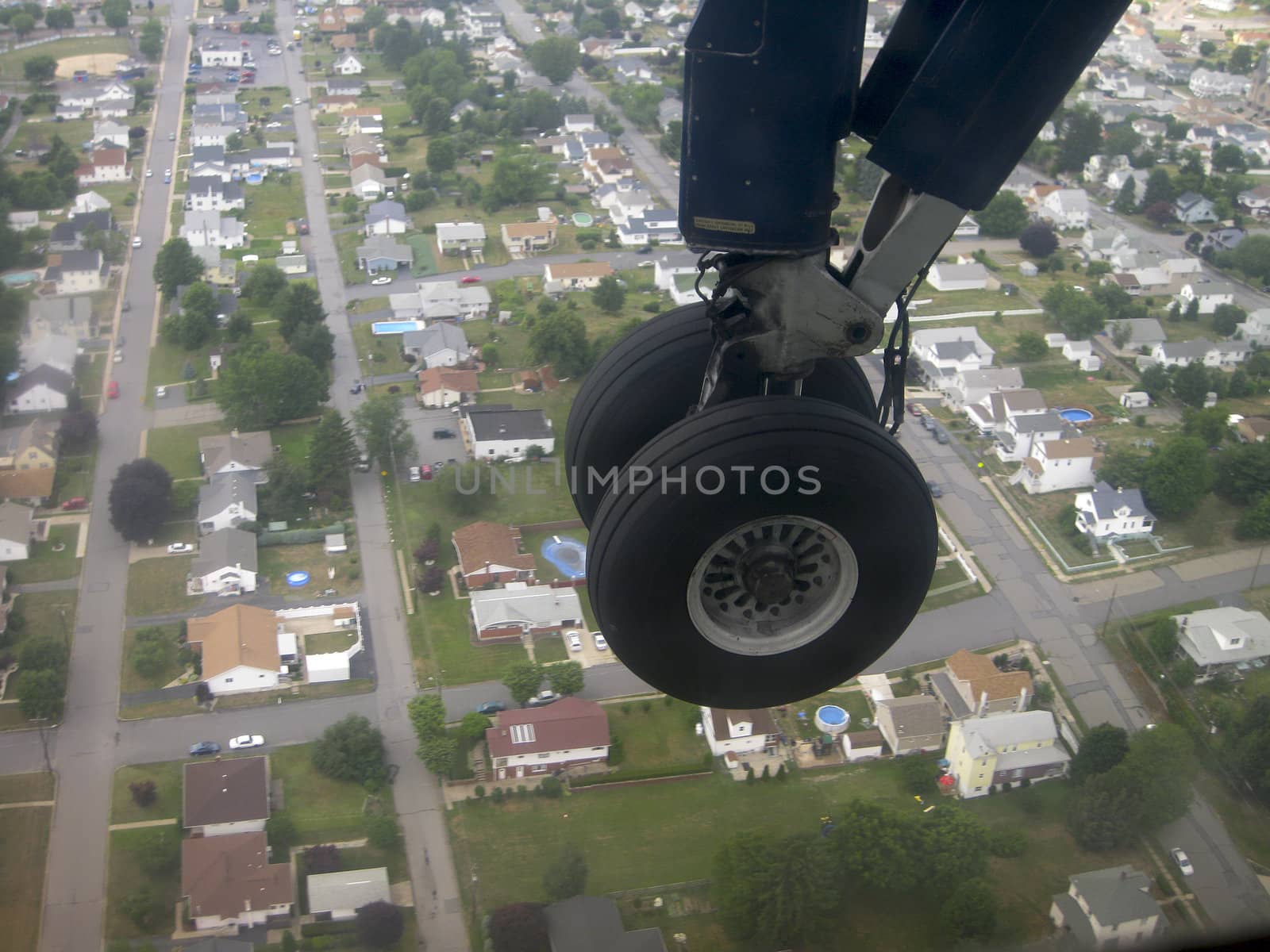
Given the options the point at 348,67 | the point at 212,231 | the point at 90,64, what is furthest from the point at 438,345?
the point at 90,64

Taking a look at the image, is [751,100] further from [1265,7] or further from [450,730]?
[1265,7]

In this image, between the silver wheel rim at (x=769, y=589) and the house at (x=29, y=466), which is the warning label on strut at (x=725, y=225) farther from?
the house at (x=29, y=466)

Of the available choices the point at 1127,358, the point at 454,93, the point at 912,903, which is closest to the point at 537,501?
the point at 912,903

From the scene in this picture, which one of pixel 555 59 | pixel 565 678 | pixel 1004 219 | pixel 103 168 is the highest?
pixel 555 59

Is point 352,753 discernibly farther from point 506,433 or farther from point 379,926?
point 506,433

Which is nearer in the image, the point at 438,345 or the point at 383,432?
the point at 383,432

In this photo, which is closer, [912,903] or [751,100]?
[751,100]

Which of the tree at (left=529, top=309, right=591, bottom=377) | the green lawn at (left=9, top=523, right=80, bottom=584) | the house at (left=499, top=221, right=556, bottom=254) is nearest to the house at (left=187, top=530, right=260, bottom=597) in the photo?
the green lawn at (left=9, top=523, right=80, bottom=584)
